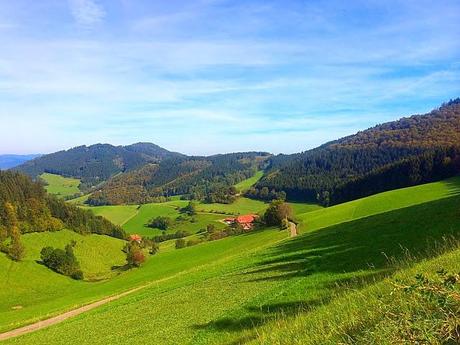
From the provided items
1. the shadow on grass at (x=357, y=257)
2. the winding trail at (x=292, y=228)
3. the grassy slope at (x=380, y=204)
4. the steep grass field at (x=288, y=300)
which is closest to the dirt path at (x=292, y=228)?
the winding trail at (x=292, y=228)

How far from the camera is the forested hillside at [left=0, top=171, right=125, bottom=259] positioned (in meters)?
143

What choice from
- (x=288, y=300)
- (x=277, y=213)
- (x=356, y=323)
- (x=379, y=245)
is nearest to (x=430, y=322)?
(x=356, y=323)

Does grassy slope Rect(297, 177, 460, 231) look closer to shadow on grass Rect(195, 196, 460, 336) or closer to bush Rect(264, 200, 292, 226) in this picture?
bush Rect(264, 200, 292, 226)

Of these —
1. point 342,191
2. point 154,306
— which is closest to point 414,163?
point 342,191

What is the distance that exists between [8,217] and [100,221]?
3936cm

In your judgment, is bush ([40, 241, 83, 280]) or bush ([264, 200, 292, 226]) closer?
bush ([264, 200, 292, 226])

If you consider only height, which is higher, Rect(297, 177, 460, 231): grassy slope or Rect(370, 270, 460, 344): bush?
Rect(370, 270, 460, 344): bush

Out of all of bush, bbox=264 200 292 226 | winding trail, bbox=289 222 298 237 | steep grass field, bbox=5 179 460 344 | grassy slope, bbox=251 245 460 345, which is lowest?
winding trail, bbox=289 222 298 237

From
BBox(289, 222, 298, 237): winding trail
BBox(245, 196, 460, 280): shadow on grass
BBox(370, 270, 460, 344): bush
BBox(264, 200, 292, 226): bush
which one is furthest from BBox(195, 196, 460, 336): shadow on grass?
BBox(264, 200, 292, 226): bush

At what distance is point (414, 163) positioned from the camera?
14075cm

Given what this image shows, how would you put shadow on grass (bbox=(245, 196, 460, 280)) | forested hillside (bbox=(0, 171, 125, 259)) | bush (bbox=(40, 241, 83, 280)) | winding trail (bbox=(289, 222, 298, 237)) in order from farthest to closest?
1. forested hillside (bbox=(0, 171, 125, 259))
2. bush (bbox=(40, 241, 83, 280))
3. winding trail (bbox=(289, 222, 298, 237))
4. shadow on grass (bbox=(245, 196, 460, 280))

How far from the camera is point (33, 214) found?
153 m

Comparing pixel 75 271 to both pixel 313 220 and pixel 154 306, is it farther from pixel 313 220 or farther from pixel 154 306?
pixel 154 306

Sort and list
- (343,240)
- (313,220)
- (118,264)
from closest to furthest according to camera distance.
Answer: (343,240), (313,220), (118,264)
